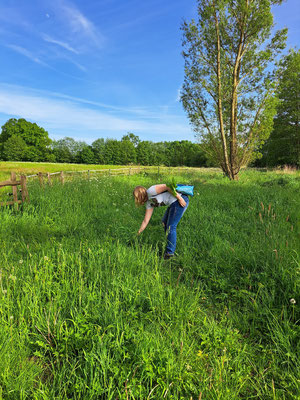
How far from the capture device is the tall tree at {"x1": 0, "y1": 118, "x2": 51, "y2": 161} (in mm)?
58844

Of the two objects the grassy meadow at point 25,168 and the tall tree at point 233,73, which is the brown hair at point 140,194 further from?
the grassy meadow at point 25,168

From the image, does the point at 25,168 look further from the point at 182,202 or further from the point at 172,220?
the point at 182,202

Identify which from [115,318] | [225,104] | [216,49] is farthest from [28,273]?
[216,49]

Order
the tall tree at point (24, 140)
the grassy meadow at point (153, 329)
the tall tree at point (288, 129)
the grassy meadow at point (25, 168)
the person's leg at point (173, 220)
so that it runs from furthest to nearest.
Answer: the tall tree at point (24, 140), the tall tree at point (288, 129), the grassy meadow at point (25, 168), the person's leg at point (173, 220), the grassy meadow at point (153, 329)

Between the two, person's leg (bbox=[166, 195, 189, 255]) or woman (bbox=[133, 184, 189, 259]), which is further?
person's leg (bbox=[166, 195, 189, 255])

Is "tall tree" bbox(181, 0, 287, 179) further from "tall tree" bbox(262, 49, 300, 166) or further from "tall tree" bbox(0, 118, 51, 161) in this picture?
"tall tree" bbox(0, 118, 51, 161)

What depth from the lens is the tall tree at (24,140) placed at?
193 feet

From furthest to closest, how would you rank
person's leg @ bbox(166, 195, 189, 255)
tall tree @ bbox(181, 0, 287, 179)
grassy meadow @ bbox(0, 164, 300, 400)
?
1. tall tree @ bbox(181, 0, 287, 179)
2. person's leg @ bbox(166, 195, 189, 255)
3. grassy meadow @ bbox(0, 164, 300, 400)

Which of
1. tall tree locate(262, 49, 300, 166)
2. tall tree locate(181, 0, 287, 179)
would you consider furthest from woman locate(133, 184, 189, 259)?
tall tree locate(262, 49, 300, 166)

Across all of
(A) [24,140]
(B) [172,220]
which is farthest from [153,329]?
(A) [24,140]

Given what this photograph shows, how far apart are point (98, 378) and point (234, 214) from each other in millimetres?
5554

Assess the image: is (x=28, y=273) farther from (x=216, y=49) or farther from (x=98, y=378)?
(x=216, y=49)

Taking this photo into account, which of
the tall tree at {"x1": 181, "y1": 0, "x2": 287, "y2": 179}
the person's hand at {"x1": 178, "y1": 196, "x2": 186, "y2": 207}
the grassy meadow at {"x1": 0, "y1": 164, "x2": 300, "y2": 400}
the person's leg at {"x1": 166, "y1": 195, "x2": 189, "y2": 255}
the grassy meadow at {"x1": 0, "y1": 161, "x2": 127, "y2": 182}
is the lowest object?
the grassy meadow at {"x1": 0, "y1": 164, "x2": 300, "y2": 400}

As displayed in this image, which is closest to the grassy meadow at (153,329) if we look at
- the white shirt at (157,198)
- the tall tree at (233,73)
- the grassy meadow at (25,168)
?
the white shirt at (157,198)
